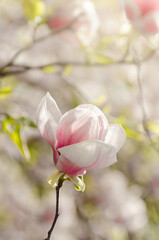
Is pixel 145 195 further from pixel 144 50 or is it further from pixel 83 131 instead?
pixel 83 131

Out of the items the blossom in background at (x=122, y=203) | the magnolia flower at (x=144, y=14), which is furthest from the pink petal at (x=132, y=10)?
the blossom in background at (x=122, y=203)

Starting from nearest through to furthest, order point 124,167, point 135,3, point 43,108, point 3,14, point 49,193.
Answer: point 43,108 < point 135,3 < point 3,14 < point 49,193 < point 124,167

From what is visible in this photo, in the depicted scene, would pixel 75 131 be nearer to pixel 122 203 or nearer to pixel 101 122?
pixel 101 122

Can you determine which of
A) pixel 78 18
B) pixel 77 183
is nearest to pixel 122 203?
pixel 78 18

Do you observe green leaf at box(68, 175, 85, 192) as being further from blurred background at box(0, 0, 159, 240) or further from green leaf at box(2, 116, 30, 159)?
blurred background at box(0, 0, 159, 240)

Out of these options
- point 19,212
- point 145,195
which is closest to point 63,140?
point 145,195

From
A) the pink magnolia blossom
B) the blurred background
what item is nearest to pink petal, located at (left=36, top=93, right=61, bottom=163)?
the pink magnolia blossom
